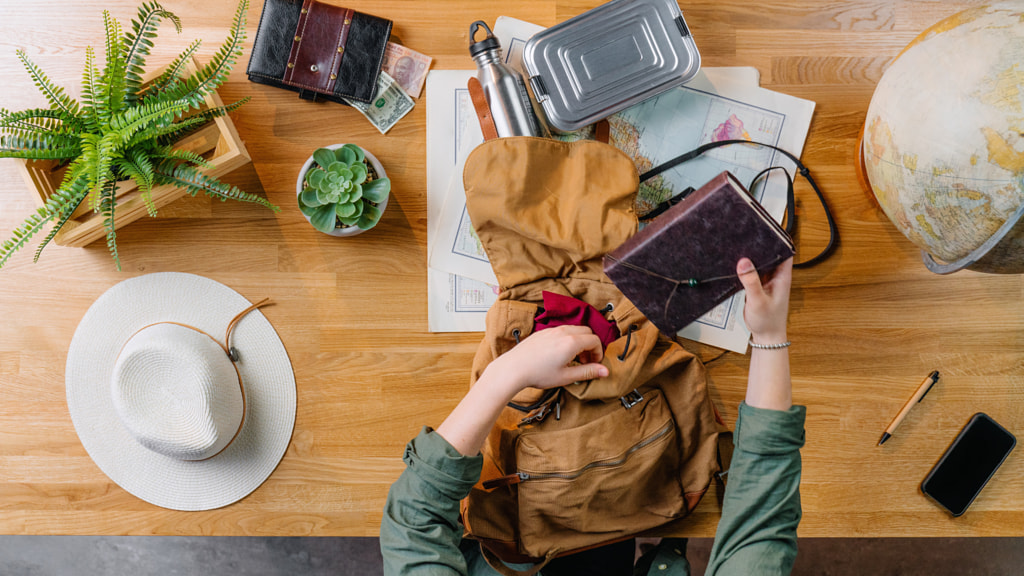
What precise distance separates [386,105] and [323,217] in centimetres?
25

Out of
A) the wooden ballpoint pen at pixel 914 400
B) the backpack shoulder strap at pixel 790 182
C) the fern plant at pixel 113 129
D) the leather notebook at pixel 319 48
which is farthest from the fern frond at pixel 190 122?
the wooden ballpoint pen at pixel 914 400

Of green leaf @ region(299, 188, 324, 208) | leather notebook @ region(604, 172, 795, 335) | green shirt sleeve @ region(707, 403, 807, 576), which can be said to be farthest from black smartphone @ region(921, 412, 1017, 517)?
green leaf @ region(299, 188, 324, 208)

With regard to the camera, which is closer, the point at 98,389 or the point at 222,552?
the point at 98,389

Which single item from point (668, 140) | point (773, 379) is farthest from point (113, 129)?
point (773, 379)

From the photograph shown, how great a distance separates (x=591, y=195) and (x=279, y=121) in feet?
1.96

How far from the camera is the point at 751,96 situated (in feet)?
3.55

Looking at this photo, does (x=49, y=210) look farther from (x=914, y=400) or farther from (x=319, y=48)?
(x=914, y=400)

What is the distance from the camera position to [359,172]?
98cm

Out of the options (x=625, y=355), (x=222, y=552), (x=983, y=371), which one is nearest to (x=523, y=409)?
(x=625, y=355)

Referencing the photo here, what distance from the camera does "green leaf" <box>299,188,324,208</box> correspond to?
3.26 ft

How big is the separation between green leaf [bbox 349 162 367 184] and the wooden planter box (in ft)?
0.65

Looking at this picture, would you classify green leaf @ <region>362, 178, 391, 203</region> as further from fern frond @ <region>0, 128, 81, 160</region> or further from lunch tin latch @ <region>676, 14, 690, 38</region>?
lunch tin latch @ <region>676, 14, 690, 38</region>

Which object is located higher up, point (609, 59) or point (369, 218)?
point (609, 59)

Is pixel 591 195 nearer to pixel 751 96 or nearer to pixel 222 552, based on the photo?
pixel 751 96
